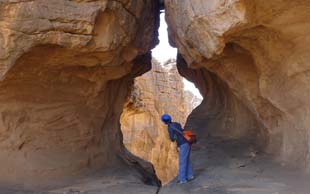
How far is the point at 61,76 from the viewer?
757cm

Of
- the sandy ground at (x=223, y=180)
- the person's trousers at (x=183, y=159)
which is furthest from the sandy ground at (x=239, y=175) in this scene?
the person's trousers at (x=183, y=159)

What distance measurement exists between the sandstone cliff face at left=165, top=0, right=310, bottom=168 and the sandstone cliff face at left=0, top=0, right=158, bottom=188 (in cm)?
125

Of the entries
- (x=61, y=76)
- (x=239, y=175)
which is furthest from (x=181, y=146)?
(x=61, y=76)

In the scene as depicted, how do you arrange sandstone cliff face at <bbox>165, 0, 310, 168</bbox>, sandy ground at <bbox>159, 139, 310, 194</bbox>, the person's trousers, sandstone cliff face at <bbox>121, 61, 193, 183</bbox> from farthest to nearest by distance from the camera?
sandstone cliff face at <bbox>121, 61, 193, 183</bbox>, the person's trousers, sandy ground at <bbox>159, 139, 310, 194</bbox>, sandstone cliff face at <bbox>165, 0, 310, 168</bbox>

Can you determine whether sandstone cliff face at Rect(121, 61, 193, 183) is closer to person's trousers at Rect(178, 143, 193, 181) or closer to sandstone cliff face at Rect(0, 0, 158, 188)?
sandstone cliff face at Rect(0, 0, 158, 188)

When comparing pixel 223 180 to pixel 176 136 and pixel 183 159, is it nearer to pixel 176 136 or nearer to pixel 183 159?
pixel 183 159

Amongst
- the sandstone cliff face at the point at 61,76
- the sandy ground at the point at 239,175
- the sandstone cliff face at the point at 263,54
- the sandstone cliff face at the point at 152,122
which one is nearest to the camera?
the sandstone cliff face at the point at 263,54

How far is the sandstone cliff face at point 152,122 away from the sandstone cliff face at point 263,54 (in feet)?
35.9

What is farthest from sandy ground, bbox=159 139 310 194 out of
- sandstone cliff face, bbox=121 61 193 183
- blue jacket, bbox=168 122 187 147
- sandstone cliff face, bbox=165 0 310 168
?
sandstone cliff face, bbox=121 61 193 183

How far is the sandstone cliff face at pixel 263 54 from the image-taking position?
5715 mm

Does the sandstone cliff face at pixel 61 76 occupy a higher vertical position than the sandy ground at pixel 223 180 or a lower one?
higher

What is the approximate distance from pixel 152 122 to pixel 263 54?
Result: 1408cm

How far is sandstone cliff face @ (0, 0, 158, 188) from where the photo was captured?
612 cm

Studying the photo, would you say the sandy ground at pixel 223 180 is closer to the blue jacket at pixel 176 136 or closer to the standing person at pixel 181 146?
the standing person at pixel 181 146
